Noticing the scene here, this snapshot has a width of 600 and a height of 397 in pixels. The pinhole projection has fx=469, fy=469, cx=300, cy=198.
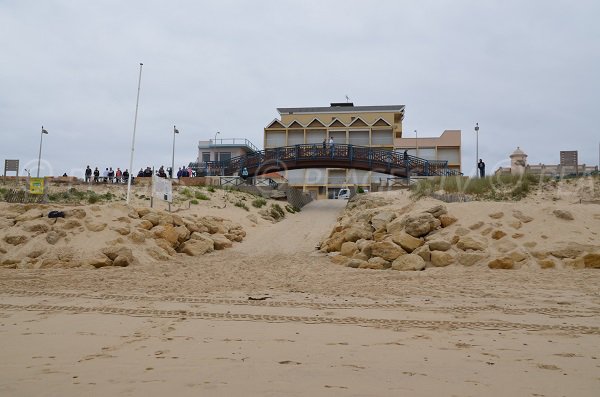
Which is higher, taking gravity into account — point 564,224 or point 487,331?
point 564,224

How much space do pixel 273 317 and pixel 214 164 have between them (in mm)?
28333

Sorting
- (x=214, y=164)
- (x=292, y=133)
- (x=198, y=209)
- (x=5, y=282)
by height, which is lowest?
(x=5, y=282)

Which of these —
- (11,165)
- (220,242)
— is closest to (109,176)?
(11,165)

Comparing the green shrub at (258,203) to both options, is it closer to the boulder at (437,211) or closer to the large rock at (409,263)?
the boulder at (437,211)

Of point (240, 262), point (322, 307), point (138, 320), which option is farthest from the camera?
point (240, 262)

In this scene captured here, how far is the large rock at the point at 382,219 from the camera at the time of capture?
1212 cm

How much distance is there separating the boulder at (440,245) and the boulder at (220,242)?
677cm

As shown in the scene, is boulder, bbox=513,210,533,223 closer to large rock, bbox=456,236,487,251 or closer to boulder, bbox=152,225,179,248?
large rock, bbox=456,236,487,251

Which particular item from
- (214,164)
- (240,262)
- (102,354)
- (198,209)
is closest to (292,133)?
(214,164)

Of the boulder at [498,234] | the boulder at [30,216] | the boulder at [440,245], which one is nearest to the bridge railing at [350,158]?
the boulder at [30,216]

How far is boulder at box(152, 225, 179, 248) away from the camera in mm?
12516

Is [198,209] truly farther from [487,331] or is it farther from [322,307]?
[487,331]

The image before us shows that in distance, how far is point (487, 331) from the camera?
4.68m

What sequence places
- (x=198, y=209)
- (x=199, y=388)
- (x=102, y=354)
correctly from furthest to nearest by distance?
(x=198, y=209), (x=102, y=354), (x=199, y=388)
